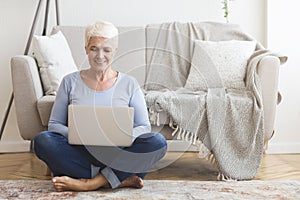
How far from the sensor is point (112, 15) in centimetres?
361

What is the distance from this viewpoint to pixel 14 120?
3.58m

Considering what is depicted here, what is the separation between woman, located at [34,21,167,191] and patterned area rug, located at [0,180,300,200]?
0.07 meters

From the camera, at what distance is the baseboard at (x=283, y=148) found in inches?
142

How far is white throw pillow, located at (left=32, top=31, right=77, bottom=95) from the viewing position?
112 inches

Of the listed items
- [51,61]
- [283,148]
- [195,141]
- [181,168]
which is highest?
[51,61]

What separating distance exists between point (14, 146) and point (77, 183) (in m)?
1.48

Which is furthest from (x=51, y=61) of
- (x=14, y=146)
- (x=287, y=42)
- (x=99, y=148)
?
(x=287, y=42)

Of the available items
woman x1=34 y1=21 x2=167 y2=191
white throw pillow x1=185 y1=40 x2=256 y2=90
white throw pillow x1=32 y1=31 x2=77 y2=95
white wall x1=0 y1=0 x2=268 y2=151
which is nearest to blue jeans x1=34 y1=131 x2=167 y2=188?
woman x1=34 y1=21 x2=167 y2=191

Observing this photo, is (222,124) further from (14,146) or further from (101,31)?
(14,146)

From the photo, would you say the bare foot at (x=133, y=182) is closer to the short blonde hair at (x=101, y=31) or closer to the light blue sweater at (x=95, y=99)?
the light blue sweater at (x=95, y=99)

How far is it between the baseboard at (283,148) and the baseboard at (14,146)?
5.58 feet

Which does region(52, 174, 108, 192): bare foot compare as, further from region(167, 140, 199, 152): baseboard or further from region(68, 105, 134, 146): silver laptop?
region(167, 140, 199, 152): baseboard

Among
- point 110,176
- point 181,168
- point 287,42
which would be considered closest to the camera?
point 110,176

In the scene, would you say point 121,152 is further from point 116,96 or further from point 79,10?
point 79,10
